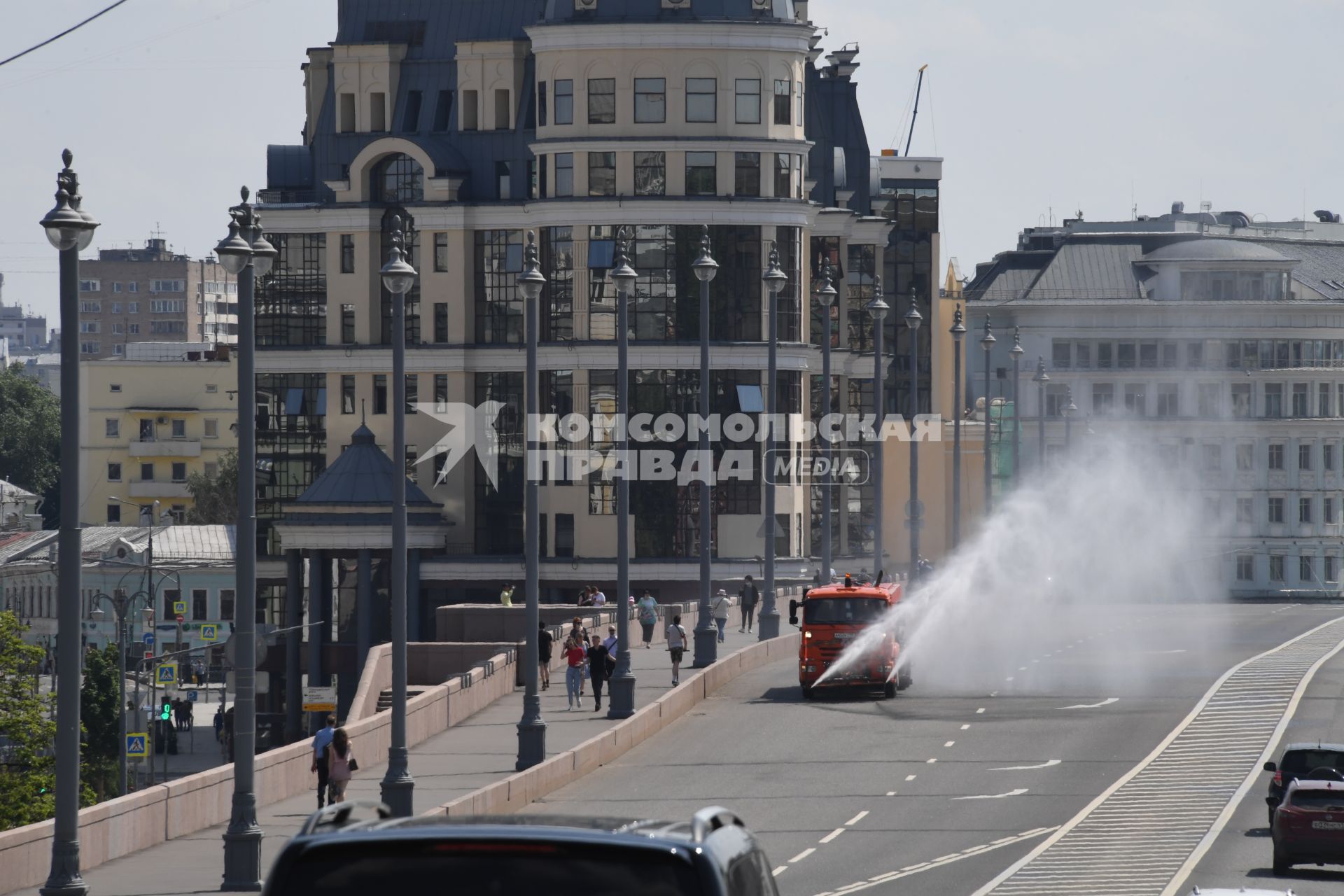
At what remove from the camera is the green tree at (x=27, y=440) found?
6954 inches

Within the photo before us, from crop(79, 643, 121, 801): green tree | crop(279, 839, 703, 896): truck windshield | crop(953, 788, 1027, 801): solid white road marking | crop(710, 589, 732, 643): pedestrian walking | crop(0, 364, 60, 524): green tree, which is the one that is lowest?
crop(79, 643, 121, 801): green tree

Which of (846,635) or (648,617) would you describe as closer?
(846,635)

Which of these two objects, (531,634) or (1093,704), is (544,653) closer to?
(1093,704)

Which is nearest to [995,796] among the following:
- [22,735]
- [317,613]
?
[22,735]

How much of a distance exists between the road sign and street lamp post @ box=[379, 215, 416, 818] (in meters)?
27.0

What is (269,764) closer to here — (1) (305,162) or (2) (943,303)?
(1) (305,162)

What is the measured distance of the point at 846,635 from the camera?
45062 millimetres

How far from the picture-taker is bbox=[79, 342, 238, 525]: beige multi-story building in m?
153

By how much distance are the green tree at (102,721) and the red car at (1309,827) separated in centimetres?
6479

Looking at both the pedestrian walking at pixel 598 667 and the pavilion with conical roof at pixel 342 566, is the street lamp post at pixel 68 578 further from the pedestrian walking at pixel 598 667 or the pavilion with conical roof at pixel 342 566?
the pavilion with conical roof at pixel 342 566

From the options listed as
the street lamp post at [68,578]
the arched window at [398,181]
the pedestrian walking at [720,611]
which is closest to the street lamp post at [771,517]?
the pedestrian walking at [720,611]

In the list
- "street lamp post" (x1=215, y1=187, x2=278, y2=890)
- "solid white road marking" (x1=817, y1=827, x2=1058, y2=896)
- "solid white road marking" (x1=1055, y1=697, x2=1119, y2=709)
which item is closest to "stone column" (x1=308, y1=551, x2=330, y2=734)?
"solid white road marking" (x1=1055, y1=697, x2=1119, y2=709)

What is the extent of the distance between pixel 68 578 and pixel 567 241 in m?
59.2

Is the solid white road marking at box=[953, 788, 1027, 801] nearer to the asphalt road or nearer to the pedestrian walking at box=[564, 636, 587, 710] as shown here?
the asphalt road
